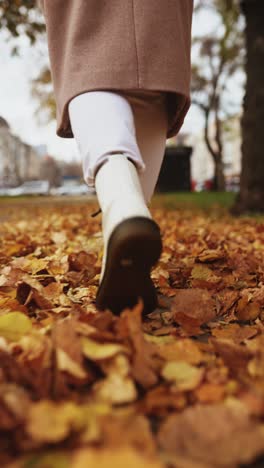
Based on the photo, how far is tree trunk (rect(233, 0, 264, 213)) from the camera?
7.45 meters

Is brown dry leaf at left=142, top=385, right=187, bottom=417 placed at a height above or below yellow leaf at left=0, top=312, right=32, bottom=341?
above

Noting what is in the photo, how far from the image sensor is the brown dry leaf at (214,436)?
0.82 m

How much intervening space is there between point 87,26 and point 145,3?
8.4 inches

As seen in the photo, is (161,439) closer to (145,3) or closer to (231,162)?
(145,3)

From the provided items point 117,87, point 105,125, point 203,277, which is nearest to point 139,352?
point 105,125

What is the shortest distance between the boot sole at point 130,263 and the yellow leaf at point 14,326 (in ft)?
0.88

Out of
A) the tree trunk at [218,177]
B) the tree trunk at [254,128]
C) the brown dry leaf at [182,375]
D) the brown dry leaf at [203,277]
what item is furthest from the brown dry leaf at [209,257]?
the tree trunk at [218,177]

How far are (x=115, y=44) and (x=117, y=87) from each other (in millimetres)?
143

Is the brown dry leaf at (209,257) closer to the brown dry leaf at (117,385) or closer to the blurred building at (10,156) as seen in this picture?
the brown dry leaf at (117,385)

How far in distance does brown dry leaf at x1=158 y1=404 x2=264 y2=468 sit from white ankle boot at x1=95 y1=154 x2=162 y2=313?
0.54 metres

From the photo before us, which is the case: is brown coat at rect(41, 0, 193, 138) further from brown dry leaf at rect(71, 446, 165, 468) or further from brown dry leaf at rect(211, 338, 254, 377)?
brown dry leaf at rect(71, 446, 165, 468)

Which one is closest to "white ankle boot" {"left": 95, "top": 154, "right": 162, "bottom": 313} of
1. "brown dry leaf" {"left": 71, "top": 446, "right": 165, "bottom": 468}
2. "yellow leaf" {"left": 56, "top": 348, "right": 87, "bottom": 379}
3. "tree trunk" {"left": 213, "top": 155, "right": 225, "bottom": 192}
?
"yellow leaf" {"left": 56, "top": 348, "right": 87, "bottom": 379}

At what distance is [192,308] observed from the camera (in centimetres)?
174

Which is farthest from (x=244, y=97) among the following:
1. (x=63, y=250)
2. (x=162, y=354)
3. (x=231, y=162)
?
(x=231, y=162)
